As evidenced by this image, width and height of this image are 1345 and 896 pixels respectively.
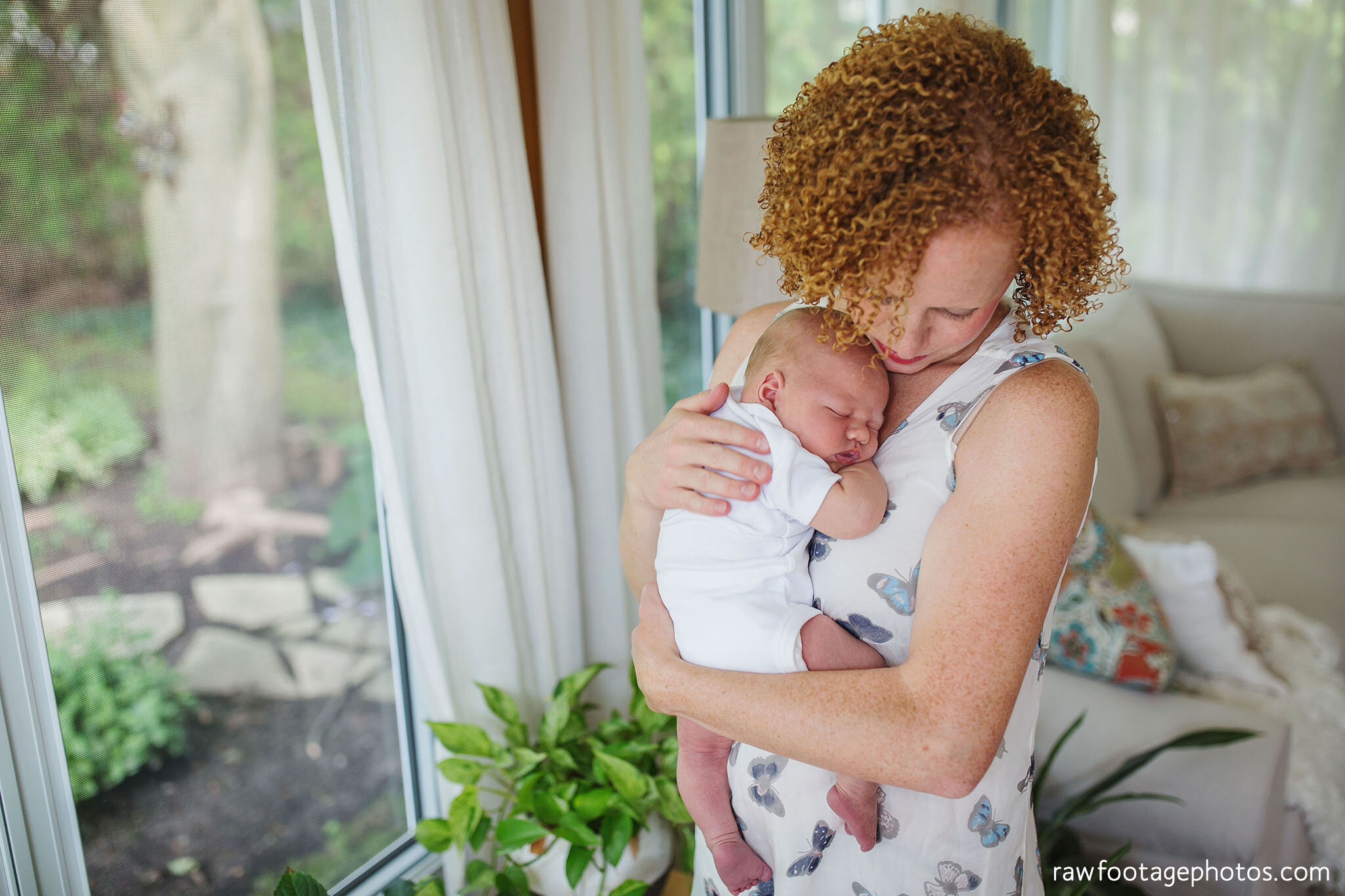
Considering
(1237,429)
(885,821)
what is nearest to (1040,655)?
(885,821)

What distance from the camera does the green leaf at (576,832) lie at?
142 cm

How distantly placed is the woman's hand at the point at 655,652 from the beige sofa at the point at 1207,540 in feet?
3.82

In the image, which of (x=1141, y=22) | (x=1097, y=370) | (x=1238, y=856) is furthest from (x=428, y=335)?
(x=1141, y=22)

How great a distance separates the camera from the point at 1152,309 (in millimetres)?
3561

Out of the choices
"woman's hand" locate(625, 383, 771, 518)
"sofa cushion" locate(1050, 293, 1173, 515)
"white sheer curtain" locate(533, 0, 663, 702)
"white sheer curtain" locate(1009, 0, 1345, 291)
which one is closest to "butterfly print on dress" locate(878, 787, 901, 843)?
"woman's hand" locate(625, 383, 771, 518)

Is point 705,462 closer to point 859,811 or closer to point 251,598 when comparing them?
point 859,811

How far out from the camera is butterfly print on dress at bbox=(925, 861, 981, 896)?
37.9 inches

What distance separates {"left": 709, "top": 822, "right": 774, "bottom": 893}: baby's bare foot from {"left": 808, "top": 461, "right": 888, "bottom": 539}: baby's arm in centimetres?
43

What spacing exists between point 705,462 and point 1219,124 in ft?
14.7

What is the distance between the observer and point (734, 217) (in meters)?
1.73

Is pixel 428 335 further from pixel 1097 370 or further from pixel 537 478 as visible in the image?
pixel 1097 370

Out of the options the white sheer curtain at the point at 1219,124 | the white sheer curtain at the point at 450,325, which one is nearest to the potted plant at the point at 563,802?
the white sheer curtain at the point at 450,325

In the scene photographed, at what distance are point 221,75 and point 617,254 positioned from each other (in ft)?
2.42

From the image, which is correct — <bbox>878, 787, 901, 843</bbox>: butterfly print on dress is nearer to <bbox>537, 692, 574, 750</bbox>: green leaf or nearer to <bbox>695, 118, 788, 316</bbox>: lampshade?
<bbox>537, 692, 574, 750</bbox>: green leaf
